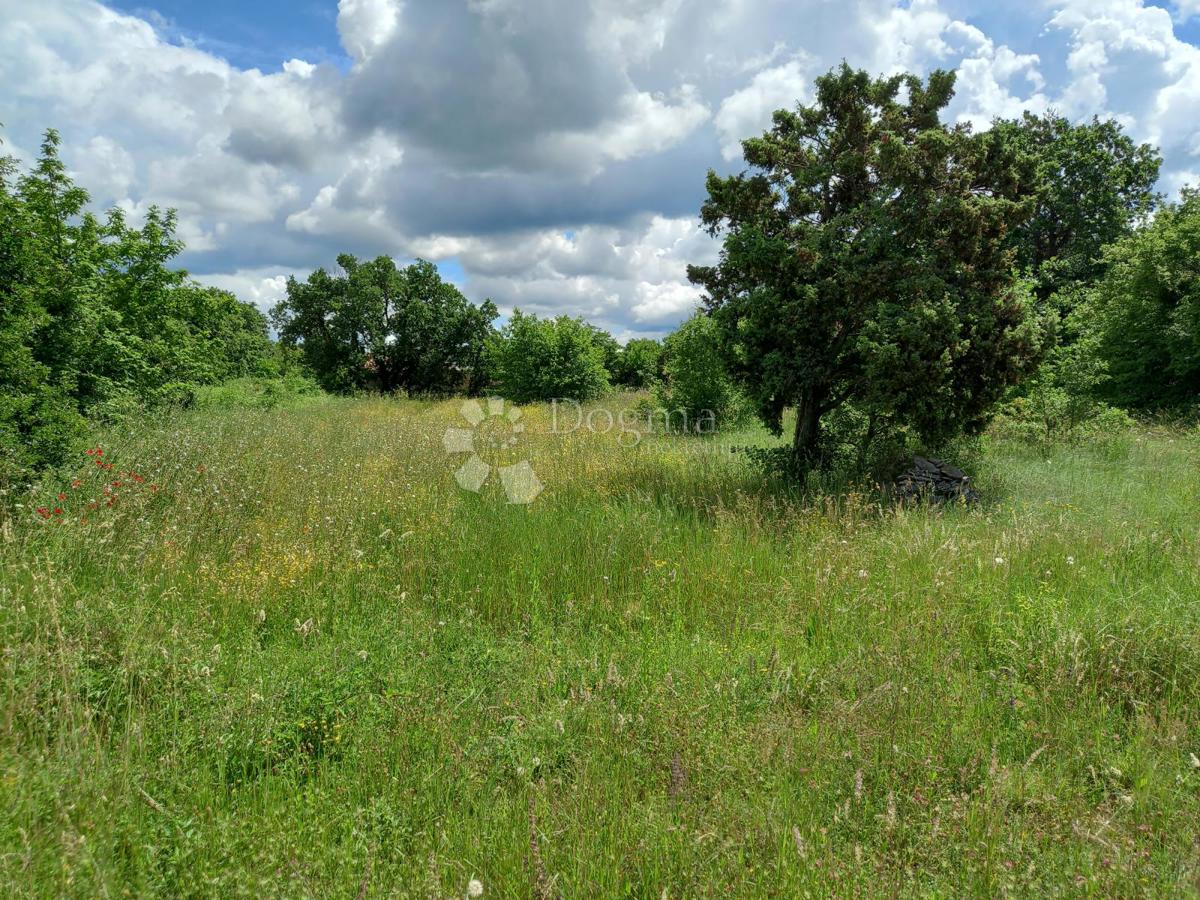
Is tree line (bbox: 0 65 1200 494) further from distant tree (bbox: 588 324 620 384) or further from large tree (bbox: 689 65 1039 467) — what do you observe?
distant tree (bbox: 588 324 620 384)

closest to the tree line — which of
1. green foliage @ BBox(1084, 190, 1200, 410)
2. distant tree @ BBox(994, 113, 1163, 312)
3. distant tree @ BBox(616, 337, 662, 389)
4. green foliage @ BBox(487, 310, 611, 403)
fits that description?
green foliage @ BBox(1084, 190, 1200, 410)

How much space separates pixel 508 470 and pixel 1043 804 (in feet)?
21.9

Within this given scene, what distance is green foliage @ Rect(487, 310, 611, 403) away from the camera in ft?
75.3

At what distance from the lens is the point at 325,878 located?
193cm

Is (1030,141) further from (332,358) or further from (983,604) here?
(332,358)

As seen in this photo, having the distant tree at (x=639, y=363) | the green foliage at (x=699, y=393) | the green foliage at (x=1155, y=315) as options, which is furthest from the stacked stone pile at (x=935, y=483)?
the distant tree at (x=639, y=363)

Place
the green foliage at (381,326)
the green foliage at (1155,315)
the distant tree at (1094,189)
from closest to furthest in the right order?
the green foliage at (1155,315), the distant tree at (1094,189), the green foliage at (381,326)

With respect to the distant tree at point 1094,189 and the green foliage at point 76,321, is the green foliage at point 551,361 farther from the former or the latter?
the distant tree at point 1094,189

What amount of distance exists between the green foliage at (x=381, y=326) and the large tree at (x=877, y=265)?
28.6m

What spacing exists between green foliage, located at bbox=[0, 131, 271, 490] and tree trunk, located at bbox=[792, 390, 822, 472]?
886cm

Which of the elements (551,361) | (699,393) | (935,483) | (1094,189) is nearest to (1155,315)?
(1094,189)

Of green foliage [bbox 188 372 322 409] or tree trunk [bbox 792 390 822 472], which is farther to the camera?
green foliage [bbox 188 372 322 409]

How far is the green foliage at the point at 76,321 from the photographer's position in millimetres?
5289

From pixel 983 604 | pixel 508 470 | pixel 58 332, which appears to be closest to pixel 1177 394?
pixel 983 604
